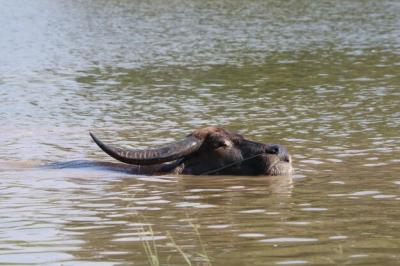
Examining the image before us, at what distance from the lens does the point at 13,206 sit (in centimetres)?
988

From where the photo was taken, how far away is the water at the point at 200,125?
7680 mm

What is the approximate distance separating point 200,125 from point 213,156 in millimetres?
4594

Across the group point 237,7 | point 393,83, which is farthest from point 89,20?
point 393,83

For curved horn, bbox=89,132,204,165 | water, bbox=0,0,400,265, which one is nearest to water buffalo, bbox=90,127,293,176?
curved horn, bbox=89,132,204,165

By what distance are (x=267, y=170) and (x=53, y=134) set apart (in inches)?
200

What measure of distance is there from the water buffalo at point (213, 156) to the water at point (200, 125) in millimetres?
195

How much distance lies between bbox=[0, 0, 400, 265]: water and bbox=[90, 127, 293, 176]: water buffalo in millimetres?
195

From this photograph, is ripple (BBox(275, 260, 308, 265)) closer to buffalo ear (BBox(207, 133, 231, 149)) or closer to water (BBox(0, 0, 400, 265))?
water (BBox(0, 0, 400, 265))

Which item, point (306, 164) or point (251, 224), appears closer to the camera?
point (251, 224)

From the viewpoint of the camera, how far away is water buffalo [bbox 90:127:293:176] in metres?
11.5

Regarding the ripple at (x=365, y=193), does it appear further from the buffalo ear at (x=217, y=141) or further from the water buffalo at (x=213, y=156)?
the buffalo ear at (x=217, y=141)

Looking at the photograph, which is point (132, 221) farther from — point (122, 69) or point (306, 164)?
point (122, 69)

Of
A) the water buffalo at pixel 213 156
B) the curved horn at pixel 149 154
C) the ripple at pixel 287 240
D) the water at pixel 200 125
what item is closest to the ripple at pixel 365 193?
the water at pixel 200 125

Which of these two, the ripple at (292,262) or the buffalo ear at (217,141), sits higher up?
the buffalo ear at (217,141)
